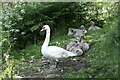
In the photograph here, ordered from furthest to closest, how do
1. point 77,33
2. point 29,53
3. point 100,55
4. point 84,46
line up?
1. point 77,33
2. point 29,53
3. point 84,46
4. point 100,55

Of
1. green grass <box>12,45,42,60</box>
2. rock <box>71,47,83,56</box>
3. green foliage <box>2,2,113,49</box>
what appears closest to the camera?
rock <box>71,47,83,56</box>

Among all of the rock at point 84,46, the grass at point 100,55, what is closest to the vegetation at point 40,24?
the grass at point 100,55

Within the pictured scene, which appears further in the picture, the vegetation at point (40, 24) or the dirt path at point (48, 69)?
the vegetation at point (40, 24)

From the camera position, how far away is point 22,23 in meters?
8.55

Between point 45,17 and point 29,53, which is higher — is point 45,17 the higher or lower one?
the higher one

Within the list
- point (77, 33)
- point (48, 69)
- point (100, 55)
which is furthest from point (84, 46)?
point (77, 33)

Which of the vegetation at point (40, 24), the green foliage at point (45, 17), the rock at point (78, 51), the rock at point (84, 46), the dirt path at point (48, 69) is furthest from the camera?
the green foliage at point (45, 17)

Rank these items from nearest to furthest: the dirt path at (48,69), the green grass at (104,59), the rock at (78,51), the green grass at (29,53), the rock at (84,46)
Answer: the green grass at (104,59)
the dirt path at (48,69)
the rock at (78,51)
the rock at (84,46)
the green grass at (29,53)

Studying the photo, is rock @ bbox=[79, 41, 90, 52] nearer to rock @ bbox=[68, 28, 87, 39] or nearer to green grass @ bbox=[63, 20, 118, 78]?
green grass @ bbox=[63, 20, 118, 78]

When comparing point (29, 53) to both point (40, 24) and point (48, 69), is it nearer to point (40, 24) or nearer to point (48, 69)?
point (40, 24)

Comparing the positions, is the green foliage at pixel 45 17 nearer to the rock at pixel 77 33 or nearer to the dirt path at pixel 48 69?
the rock at pixel 77 33

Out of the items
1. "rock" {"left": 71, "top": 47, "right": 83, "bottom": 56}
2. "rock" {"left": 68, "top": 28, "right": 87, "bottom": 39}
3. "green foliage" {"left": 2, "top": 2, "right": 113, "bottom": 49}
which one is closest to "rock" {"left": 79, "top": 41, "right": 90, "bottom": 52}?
"rock" {"left": 71, "top": 47, "right": 83, "bottom": 56}

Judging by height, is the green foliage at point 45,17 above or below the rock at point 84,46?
above

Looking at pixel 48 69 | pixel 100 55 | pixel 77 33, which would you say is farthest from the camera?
pixel 77 33
